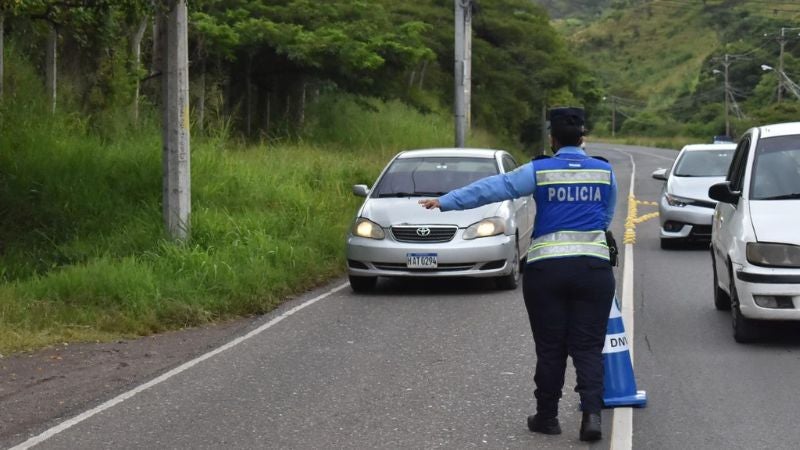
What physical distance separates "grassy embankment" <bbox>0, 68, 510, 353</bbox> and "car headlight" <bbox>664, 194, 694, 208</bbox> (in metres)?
4.70

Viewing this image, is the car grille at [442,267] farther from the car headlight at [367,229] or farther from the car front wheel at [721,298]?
the car front wheel at [721,298]

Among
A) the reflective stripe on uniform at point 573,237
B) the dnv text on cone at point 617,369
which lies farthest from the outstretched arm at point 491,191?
the dnv text on cone at point 617,369

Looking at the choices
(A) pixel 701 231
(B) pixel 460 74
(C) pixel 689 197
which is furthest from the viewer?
(B) pixel 460 74

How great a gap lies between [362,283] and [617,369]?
6.25 metres

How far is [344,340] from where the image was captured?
1051cm

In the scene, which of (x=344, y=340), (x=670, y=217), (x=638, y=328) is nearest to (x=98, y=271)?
(x=344, y=340)

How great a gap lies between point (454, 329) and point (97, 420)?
4.08 m

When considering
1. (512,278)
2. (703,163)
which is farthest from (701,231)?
(512,278)

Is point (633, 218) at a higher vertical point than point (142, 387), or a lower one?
higher

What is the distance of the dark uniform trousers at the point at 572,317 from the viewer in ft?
22.5

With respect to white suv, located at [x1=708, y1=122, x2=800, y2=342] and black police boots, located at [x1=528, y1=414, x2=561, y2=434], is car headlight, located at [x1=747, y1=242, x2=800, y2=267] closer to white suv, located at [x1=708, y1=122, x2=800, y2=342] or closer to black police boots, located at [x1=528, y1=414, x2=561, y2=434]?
white suv, located at [x1=708, y1=122, x2=800, y2=342]

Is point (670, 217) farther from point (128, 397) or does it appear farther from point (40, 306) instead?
point (128, 397)

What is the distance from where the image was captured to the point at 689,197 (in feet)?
58.7

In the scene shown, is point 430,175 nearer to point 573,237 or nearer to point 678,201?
point 678,201
